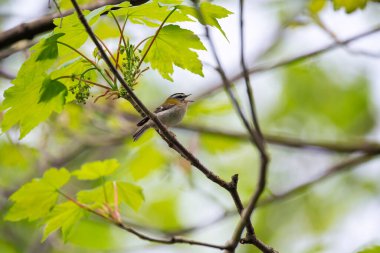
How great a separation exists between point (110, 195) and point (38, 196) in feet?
1.03

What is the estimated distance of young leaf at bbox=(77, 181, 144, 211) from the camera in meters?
2.36

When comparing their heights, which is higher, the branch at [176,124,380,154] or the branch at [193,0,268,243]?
the branch at [176,124,380,154]

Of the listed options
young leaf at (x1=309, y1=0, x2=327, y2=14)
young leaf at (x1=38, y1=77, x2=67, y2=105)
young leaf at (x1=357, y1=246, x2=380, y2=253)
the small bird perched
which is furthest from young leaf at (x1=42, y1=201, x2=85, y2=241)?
young leaf at (x1=309, y1=0, x2=327, y2=14)

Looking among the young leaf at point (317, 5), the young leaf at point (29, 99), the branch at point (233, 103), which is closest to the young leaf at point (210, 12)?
the branch at point (233, 103)

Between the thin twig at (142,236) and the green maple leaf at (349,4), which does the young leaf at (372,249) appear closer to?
the thin twig at (142,236)

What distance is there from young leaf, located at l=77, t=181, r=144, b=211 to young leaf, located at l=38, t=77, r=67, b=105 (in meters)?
0.51

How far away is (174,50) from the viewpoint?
224cm

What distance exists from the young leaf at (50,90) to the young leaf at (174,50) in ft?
1.30

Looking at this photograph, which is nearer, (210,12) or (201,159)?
(210,12)

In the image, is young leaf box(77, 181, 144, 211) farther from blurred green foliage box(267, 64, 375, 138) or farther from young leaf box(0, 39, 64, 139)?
blurred green foliage box(267, 64, 375, 138)

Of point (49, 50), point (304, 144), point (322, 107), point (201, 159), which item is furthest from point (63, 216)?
point (322, 107)

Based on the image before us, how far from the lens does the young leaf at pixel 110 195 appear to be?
92.8 inches

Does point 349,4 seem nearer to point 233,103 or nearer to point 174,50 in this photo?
point 174,50

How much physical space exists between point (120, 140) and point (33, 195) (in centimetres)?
257
